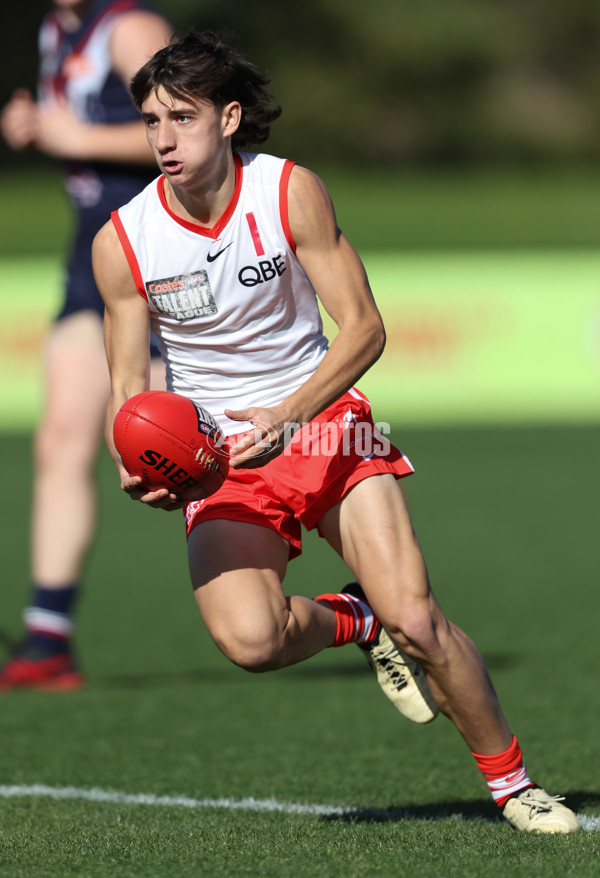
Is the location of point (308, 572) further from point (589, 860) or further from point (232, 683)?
point (589, 860)

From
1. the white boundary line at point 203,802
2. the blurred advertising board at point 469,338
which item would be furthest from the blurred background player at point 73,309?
the blurred advertising board at point 469,338

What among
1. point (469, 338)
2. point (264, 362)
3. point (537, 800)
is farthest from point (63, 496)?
point (469, 338)

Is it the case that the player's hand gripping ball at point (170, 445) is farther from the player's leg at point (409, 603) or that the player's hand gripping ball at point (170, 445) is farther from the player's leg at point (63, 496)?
the player's leg at point (63, 496)

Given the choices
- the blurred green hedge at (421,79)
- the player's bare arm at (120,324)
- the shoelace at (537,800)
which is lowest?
the shoelace at (537,800)

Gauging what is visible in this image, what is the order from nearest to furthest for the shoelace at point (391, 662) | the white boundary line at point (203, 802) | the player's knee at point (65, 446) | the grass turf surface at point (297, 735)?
the grass turf surface at point (297, 735), the white boundary line at point (203, 802), the shoelace at point (391, 662), the player's knee at point (65, 446)

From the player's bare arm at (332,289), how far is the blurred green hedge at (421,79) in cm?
3335

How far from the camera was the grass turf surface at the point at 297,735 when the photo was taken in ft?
12.0

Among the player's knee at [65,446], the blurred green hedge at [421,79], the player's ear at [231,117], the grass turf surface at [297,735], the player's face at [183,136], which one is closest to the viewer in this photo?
the grass turf surface at [297,735]

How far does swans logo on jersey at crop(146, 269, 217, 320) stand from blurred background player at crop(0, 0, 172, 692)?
6.99 feet

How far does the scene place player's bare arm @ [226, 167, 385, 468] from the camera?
3.80m

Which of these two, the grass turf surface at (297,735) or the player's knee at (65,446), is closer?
the grass turf surface at (297,735)

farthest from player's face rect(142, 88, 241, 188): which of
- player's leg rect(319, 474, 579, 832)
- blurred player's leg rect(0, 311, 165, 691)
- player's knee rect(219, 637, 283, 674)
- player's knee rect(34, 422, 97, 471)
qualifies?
player's knee rect(34, 422, 97, 471)

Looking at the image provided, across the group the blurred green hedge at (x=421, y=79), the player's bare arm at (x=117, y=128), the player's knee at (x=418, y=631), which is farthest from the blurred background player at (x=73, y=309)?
the blurred green hedge at (x=421, y=79)

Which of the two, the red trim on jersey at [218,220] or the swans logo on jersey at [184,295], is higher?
the red trim on jersey at [218,220]
